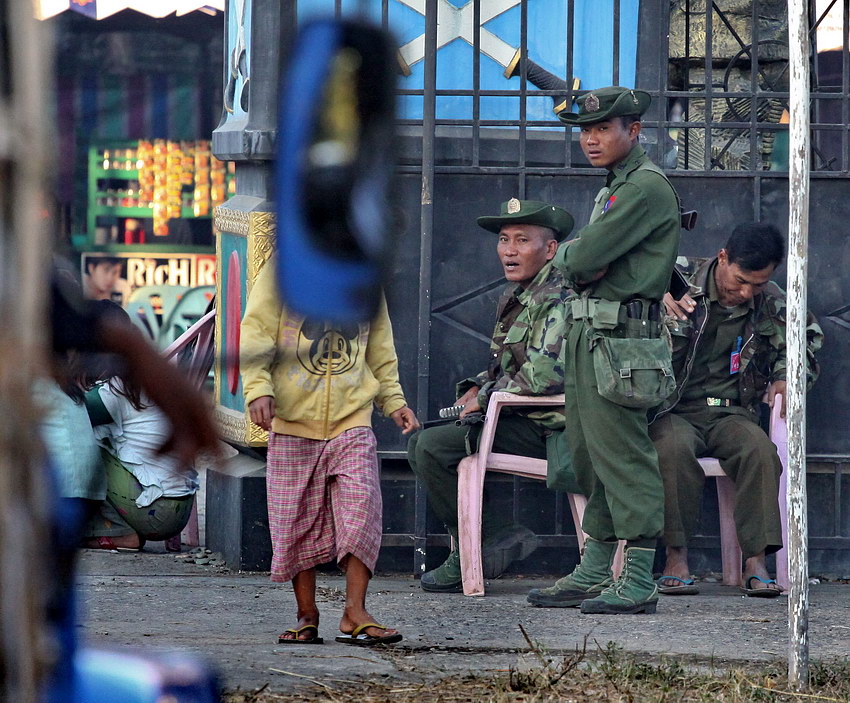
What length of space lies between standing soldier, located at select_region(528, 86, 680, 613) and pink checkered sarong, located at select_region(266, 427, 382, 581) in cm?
99

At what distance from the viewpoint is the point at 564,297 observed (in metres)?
5.83

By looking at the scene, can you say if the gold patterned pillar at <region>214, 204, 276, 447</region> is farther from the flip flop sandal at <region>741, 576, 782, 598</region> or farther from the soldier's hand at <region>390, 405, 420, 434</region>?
the flip flop sandal at <region>741, 576, 782, 598</region>

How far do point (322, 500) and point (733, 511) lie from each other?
2.00 m

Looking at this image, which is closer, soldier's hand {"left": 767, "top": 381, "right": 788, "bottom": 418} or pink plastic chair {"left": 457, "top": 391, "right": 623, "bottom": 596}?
pink plastic chair {"left": 457, "top": 391, "right": 623, "bottom": 596}

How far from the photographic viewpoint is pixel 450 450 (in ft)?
19.1

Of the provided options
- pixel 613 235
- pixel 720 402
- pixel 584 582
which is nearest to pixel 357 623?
pixel 584 582

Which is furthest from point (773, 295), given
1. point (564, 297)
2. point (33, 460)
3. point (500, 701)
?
point (33, 460)

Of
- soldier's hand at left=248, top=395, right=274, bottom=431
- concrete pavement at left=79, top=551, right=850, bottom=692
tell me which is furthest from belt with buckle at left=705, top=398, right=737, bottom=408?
soldier's hand at left=248, top=395, right=274, bottom=431

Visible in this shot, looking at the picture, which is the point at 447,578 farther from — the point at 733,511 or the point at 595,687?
the point at 595,687

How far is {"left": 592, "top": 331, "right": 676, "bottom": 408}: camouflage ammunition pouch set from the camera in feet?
17.3

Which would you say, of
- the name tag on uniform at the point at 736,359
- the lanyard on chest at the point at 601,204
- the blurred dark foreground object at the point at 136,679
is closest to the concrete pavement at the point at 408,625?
the name tag on uniform at the point at 736,359

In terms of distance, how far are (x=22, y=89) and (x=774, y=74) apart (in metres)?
6.72

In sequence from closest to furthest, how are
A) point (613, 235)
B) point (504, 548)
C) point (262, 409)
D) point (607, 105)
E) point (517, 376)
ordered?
point (262, 409), point (613, 235), point (607, 105), point (517, 376), point (504, 548)

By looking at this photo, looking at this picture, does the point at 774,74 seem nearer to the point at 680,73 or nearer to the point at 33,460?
the point at 680,73
